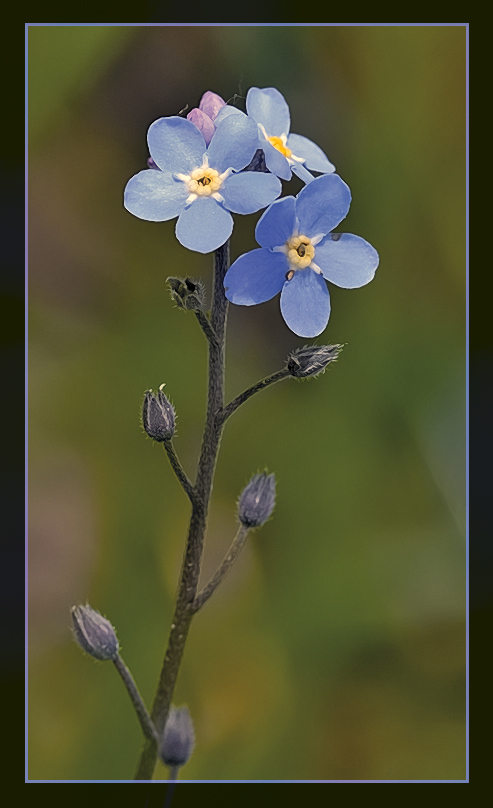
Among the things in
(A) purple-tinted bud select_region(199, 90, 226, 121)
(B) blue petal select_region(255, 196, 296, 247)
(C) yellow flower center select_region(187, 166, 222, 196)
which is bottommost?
(B) blue petal select_region(255, 196, 296, 247)

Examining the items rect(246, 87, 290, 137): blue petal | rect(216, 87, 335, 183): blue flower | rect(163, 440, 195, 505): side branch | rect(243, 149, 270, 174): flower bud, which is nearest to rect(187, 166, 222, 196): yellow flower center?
rect(243, 149, 270, 174): flower bud

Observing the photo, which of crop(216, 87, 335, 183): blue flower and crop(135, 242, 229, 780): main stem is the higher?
crop(216, 87, 335, 183): blue flower

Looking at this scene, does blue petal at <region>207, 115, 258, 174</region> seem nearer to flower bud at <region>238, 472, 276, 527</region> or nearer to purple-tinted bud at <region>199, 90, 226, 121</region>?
purple-tinted bud at <region>199, 90, 226, 121</region>

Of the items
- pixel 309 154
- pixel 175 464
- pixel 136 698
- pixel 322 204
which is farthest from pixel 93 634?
pixel 309 154

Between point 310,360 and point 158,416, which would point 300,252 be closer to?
point 310,360

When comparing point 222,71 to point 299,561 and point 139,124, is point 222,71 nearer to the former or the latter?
point 139,124

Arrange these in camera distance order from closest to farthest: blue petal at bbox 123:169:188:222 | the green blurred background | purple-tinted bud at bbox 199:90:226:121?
blue petal at bbox 123:169:188:222
purple-tinted bud at bbox 199:90:226:121
the green blurred background

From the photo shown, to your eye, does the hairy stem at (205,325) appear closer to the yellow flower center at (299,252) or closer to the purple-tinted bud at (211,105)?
the yellow flower center at (299,252)
